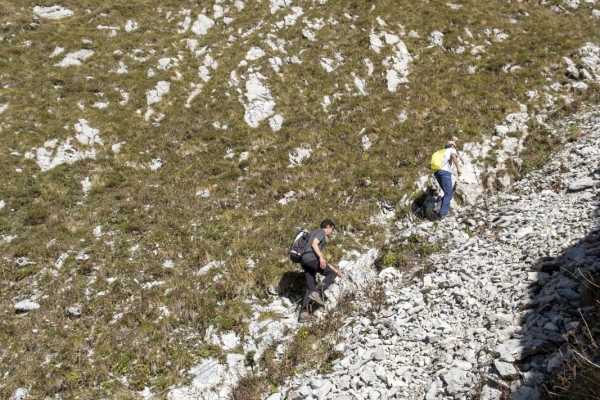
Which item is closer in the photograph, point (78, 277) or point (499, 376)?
point (499, 376)

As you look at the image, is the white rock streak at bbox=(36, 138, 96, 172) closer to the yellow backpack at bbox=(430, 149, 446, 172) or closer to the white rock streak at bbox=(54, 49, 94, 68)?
the white rock streak at bbox=(54, 49, 94, 68)

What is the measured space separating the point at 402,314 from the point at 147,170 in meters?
14.1

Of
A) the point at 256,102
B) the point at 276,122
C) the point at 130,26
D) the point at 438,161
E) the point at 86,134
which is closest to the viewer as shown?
the point at 438,161

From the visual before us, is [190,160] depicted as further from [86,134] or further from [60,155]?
[60,155]

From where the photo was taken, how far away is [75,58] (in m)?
24.2

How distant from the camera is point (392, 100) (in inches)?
820

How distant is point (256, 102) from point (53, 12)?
2066 cm

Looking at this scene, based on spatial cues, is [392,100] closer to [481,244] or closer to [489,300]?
[481,244]

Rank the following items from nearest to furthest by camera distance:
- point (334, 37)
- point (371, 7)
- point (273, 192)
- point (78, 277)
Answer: point (78, 277) → point (273, 192) → point (334, 37) → point (371, 7)

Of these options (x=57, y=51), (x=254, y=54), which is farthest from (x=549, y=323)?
(x=57, y=51)

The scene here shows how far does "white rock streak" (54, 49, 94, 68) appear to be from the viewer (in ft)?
77.8

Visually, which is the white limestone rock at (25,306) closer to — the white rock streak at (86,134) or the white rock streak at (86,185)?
the white rock streak at (86,185)

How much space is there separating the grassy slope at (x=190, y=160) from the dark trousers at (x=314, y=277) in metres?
1.65

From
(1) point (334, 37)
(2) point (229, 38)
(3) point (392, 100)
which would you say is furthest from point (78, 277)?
(1) point (334, 37)
